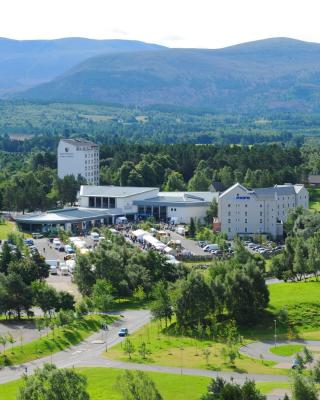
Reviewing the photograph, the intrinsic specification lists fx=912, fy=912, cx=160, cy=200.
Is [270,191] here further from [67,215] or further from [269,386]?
[269,386]

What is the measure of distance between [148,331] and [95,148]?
5687cm

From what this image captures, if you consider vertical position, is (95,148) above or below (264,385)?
above

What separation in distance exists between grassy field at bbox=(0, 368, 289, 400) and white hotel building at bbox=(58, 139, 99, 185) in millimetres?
61007

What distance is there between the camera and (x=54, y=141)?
6353 inches

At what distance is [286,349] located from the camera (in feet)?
134

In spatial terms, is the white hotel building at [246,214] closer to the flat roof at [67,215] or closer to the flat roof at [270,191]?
the flat roof at [270,191]

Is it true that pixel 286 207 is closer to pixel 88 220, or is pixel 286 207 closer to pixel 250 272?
pixel 88 220

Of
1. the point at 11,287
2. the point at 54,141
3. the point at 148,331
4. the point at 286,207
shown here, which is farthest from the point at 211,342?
the point at 54,141

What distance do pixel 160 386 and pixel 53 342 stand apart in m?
8.71

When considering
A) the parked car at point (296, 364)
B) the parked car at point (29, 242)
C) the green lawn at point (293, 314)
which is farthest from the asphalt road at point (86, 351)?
the parked car at point (29, 242)

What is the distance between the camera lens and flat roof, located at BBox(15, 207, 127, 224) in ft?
247

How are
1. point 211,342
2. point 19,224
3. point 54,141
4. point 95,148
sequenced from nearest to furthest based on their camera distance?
1. point 211,342
2. point 19,224
3. point 95,148
4. point 54,141

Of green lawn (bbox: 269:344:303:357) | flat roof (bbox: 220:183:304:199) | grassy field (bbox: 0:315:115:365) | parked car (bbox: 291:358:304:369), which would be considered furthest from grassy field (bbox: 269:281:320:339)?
flat roof (bbox: 220:183:304:199)

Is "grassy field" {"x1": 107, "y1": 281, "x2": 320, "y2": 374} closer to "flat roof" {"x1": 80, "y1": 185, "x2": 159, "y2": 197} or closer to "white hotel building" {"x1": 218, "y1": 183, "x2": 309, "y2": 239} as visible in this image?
"white hotel building" {"x1": 218, "y1": 183, "x2": 309, "y2": 239}
